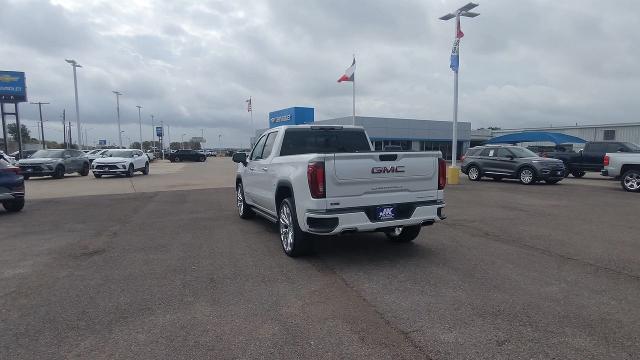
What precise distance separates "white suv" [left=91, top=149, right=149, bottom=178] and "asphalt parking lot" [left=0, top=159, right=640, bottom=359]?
14505mm

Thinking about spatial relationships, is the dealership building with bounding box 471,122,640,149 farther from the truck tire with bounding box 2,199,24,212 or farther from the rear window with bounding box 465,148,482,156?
the truck tire with bounding box 2,199,24,212

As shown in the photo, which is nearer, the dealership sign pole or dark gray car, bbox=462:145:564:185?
dark gray car, bbox=462:145:564:185

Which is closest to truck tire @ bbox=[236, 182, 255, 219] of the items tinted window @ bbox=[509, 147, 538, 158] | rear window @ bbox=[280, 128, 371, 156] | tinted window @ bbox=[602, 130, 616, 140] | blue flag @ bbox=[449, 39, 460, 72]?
rear window @ bbox=[280, 128, 371, 156]

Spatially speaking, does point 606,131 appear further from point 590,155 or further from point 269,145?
point 269,145

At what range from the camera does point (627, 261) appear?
17.7 feet

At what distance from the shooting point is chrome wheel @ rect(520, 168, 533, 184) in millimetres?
16203

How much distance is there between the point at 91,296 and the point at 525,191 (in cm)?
1351

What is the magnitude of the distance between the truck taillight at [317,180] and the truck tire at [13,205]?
9.13 metres

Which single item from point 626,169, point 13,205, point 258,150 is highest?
point 258,150

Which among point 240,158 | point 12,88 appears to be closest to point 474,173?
point 240,158

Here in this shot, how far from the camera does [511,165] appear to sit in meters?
16.9

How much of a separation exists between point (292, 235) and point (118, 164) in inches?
766

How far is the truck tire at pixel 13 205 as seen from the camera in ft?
33.7

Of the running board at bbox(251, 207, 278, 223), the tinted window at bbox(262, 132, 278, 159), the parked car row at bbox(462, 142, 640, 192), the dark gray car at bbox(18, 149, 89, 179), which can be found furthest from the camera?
the dark gray car at bbox(18, 149, 89, 179)
